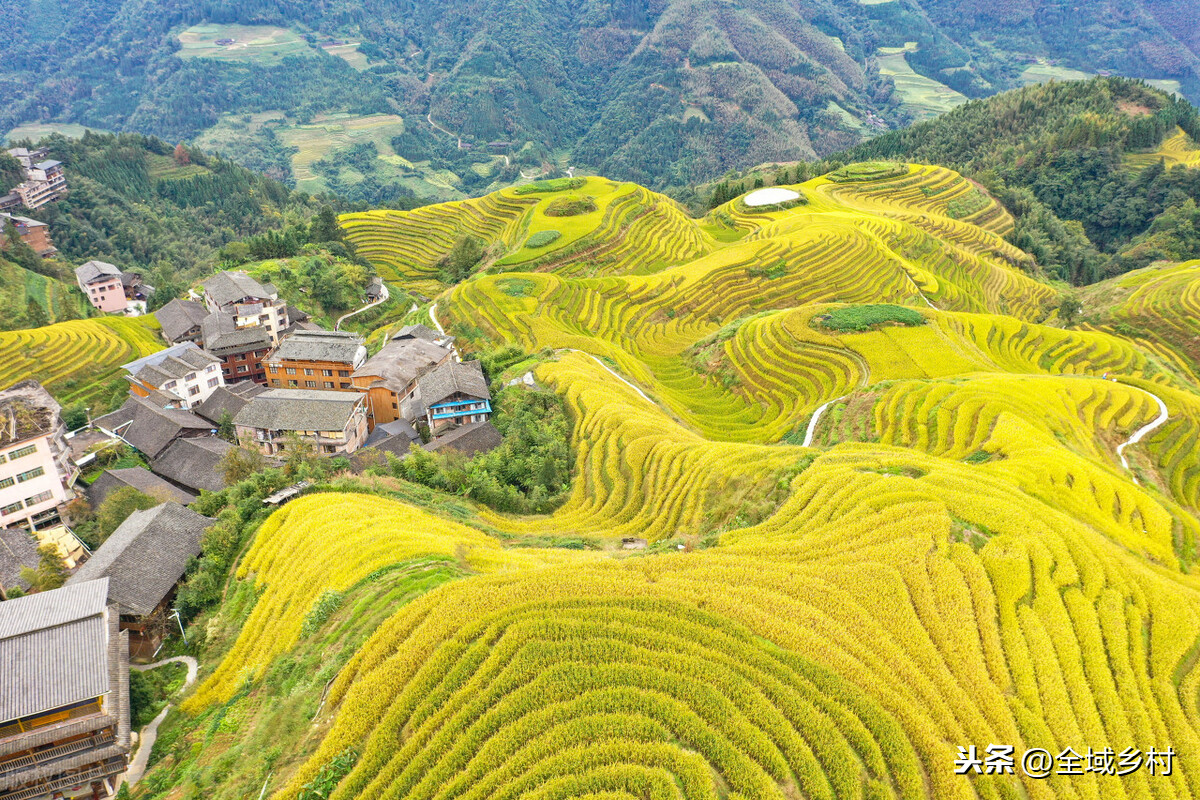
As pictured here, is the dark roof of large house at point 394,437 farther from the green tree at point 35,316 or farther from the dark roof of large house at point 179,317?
the green tree at point 35,316

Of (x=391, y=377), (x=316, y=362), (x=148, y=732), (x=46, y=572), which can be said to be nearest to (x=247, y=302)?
(x=316, y=362)

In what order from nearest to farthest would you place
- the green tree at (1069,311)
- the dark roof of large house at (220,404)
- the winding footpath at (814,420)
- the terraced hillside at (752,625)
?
the terraced hillside at (752,625), the winding footpath at (814,420), the dark roof of large house at (220,404), the green tree at (1069,311)

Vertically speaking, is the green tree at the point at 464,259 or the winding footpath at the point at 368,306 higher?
the green tree at the point at 464,259

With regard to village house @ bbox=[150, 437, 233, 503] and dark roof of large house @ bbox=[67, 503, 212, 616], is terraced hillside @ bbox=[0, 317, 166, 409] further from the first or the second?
dark roof of large house @ bbox=[67, 503, 212, 616]

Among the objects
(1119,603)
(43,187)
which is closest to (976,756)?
(1119,603)

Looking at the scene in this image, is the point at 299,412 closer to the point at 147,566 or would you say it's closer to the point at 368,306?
the point at 147,566

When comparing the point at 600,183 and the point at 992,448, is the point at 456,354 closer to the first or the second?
the point at 992,448

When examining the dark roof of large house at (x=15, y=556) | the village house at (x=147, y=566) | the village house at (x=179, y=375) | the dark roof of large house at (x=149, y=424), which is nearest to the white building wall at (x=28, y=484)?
the dark roof of large house at (x=15, y=556)
